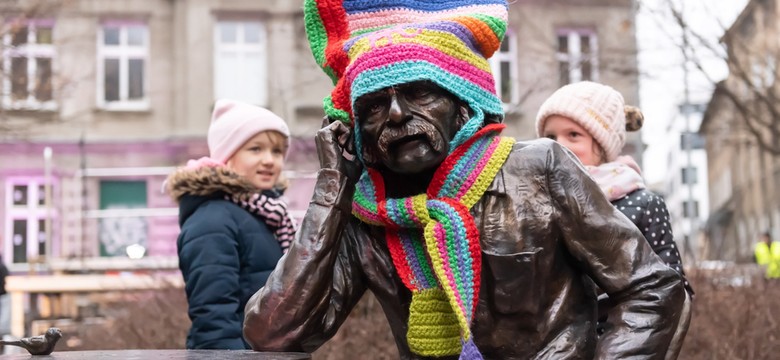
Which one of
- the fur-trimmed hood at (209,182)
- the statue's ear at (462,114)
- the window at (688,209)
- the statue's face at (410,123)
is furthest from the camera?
the window at (688,209)

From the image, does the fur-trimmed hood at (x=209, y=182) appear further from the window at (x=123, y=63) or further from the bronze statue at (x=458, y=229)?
the window at (x=123, y=63)

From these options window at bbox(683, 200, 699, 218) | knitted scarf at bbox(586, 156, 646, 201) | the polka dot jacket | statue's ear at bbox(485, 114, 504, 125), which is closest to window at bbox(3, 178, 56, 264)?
window at bbox(683, 200, 699, 218)

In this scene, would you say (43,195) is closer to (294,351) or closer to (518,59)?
(518,59)

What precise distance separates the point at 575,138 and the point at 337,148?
4.77 feet

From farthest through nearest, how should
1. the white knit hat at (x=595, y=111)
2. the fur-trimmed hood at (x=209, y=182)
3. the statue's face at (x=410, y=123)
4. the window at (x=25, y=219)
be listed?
1. the window at (x=25, y=219)
2. the fur-trimmed hood at (x=209, y=182)
3. the white knit hat at (x=595, y=111)
4. the statue's face at (x=410, y=123)

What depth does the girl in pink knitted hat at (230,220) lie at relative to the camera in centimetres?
389

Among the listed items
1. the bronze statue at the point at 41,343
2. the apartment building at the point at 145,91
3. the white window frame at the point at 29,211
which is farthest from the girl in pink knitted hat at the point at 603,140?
the white window frame at the point at 29,211

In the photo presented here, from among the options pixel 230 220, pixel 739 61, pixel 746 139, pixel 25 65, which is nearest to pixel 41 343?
pixel 230 220

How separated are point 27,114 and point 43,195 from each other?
1761 millimetres

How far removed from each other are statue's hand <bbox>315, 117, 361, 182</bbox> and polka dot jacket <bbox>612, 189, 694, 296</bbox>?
3.85 feet

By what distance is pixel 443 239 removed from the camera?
2.39 meters

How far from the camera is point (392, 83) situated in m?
2.37

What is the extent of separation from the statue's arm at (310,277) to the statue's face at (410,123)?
154 mm

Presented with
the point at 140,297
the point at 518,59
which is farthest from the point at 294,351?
the point at 518,59
